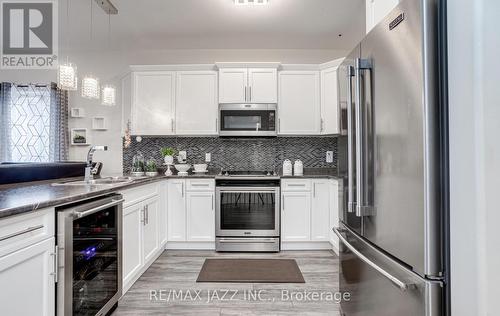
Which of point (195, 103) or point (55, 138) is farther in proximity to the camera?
point (55, 138)

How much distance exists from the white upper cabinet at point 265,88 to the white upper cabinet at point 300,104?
0.28 feet

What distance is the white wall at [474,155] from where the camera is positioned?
77 cm

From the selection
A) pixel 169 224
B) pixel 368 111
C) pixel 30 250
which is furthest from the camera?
pixel 169 224

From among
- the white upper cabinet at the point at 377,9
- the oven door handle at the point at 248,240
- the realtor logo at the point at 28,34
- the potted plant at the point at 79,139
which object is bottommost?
the oven door handle at the point at 248,240

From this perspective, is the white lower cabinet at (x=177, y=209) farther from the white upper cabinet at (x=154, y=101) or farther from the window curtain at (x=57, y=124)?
the window curtain at (x=57, y=124)

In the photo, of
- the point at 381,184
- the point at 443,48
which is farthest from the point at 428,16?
the point at 381,184

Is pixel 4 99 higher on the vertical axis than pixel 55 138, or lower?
higher

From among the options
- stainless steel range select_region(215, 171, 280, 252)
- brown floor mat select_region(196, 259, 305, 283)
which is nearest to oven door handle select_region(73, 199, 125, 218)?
brown floor mat select_region(196, 259, 305, 283)

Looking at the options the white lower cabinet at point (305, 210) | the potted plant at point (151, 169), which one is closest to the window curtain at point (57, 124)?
the potted plant at point (151, 169)

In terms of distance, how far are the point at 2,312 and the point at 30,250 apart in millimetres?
236

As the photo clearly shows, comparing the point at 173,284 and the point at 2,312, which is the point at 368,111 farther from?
the point at 173,284

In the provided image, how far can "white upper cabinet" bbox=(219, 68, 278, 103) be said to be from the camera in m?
3.72

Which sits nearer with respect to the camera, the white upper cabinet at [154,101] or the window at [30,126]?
the white upper cabinet at [154,101]

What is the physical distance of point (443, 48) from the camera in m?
0.98
